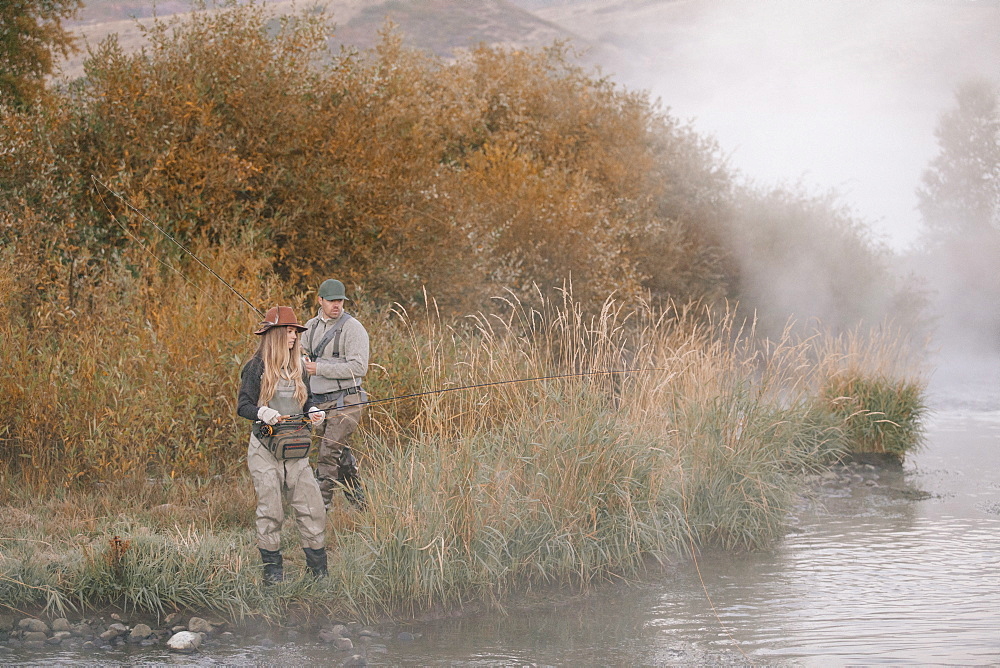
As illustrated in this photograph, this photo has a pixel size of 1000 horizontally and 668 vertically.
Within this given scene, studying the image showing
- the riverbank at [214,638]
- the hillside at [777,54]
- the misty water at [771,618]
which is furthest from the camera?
the hillside at [777,54]

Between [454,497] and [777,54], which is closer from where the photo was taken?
[454,497]

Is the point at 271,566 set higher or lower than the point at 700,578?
higher

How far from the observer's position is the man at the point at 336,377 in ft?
27.1

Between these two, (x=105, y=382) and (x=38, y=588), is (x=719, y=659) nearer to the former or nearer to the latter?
(x=38, y=588)

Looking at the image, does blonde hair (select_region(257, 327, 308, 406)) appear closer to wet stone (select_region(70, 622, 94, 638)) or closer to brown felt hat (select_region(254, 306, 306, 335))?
brown felt hat (select_region(254, 306, 306, 335))

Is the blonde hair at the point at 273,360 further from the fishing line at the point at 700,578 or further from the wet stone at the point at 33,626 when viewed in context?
the fishing line at the point at 700,578

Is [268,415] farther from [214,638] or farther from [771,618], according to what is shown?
[771,618]

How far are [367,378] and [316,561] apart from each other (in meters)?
3.74

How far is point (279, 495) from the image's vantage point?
6.79 meters

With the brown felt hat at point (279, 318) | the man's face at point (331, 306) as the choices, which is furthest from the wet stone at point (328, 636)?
the man's face at point (331, 306)

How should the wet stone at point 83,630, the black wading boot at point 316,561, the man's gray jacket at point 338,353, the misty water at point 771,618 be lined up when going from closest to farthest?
the misty water at point 771,618, the wet stone at point 83,630, the black wading boot at point 316,561, the man's gray jacket at point 338,353

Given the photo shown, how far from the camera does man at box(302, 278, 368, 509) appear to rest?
27.1ft

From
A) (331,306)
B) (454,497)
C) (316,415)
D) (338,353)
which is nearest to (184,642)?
(316,415)

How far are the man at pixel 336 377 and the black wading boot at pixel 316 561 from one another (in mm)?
1052
